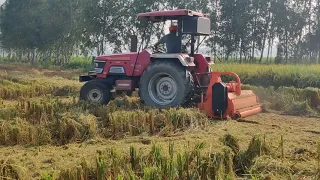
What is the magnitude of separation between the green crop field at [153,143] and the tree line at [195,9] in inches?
793

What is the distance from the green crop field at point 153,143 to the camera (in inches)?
160

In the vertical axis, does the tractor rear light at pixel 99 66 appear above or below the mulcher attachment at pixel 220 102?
above

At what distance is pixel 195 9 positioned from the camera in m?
29.2

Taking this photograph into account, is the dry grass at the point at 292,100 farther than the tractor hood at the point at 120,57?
Yes

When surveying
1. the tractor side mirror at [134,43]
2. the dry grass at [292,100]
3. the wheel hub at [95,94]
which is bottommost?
the dry grass at [292,100]

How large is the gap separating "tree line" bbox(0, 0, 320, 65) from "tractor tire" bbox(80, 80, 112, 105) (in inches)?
772

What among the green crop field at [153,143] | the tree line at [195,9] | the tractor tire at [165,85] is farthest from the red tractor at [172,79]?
the tree line at [195,9]


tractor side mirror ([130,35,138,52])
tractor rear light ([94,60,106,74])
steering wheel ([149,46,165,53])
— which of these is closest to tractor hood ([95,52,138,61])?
tractor rear light ([94,60,106,74])

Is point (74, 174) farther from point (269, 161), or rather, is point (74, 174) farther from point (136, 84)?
point (136, 84)

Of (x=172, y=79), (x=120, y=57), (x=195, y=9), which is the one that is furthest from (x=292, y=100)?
(x=195, y=9)

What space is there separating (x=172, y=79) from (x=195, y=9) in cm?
2159

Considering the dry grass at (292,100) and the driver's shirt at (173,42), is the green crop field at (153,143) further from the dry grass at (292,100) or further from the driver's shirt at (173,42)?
the driver's shirt at (173,42)

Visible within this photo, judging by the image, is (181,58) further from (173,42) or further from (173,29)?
(173,29)

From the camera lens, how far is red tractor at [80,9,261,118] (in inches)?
314
